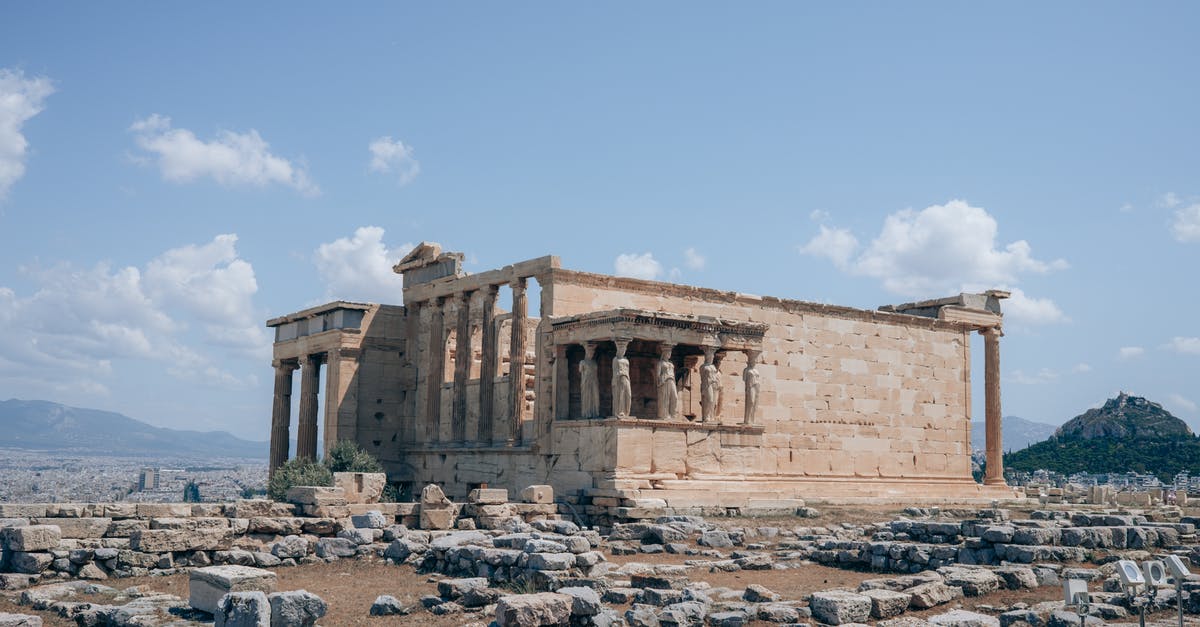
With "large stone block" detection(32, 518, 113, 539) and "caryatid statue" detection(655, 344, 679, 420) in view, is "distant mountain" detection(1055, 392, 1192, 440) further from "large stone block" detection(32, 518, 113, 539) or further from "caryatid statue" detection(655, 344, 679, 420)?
"large stone block" detection(32, 518, 113, 539)

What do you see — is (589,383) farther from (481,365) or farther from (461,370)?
(461,370)

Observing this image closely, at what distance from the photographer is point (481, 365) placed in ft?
98.5

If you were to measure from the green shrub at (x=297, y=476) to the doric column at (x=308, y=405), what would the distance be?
166 centimetres

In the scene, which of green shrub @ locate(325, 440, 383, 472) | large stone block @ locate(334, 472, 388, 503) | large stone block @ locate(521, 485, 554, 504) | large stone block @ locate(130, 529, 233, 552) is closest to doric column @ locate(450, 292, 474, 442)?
green shrub @ locate(325, 440, 383, 472)

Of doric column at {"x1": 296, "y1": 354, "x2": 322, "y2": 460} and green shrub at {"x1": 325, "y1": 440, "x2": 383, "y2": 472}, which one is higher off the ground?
doric column at {"x1": 296, "y1": 354, "x2": 322, "y2": 460}

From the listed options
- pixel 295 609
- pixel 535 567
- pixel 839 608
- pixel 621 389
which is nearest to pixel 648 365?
pixel 621 389

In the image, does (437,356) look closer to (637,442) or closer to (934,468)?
(637,442)

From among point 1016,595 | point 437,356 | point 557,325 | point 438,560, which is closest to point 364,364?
point 437,356

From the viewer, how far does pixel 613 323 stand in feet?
82.3

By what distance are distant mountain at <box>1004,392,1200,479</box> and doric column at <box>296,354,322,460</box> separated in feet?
143

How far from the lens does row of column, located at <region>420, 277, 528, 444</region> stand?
28.2m

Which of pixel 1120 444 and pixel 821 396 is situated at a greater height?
pixel 821 396

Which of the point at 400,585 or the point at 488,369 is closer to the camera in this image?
the point at 400,585

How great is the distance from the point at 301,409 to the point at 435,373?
4.34m
